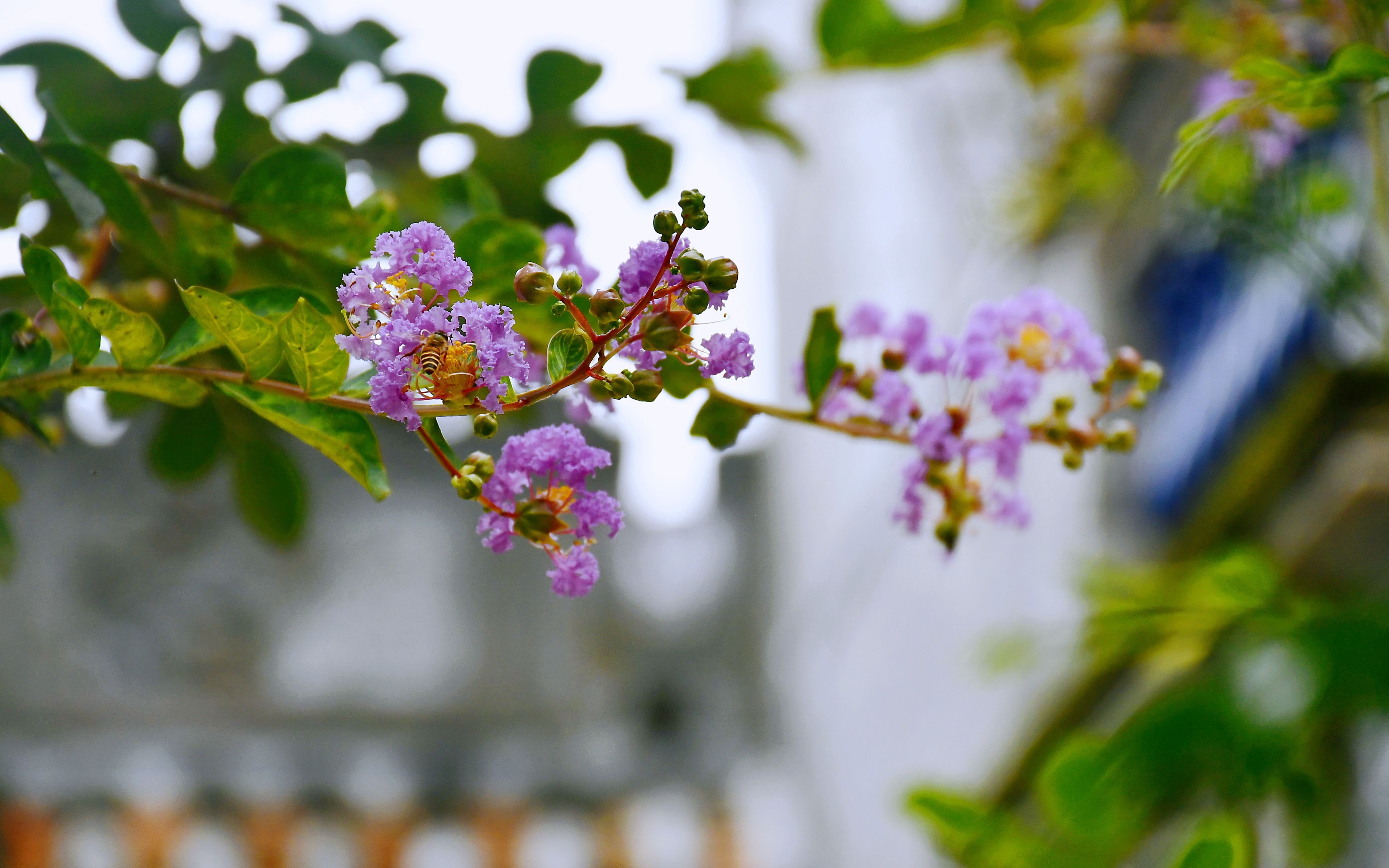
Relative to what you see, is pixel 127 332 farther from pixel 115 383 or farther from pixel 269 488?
pixel 269 488

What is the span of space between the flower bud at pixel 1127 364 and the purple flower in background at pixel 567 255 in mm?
234

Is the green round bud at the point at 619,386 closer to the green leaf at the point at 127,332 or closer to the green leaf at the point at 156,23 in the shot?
the green leaf at the point at 127,332

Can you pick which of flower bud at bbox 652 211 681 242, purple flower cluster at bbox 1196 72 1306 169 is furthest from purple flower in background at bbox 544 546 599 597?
purple flower cluster at bbox 1196 72 1306 169

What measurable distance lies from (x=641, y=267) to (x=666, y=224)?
3cm

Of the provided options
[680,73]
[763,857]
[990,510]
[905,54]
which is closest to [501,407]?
[990,510]

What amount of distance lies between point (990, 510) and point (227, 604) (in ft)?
9.21

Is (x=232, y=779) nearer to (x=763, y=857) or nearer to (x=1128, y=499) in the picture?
(x=763, y=857)

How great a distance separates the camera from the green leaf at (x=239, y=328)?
0.89 feet

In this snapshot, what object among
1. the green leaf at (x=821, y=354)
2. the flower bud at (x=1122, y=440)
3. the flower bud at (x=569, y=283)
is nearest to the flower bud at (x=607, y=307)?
the flower bud at (x=569, y=283)

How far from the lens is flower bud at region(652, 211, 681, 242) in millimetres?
269


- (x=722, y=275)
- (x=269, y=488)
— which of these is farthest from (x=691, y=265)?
(x=269, y=488)

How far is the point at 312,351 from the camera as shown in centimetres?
28

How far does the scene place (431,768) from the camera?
283 cm

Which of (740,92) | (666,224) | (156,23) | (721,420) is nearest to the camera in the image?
(666,224)
